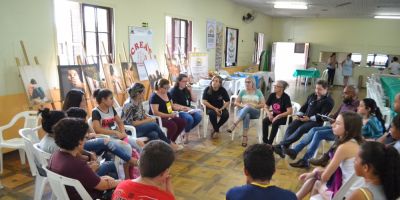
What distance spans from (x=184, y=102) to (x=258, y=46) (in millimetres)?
8214

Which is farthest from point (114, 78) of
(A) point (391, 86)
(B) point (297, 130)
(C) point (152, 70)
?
(A) point (391, 86)

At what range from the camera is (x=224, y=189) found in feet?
10.1

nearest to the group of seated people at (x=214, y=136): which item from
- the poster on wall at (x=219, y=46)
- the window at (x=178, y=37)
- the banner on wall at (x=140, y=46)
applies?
the banner on wall at (x=140, y=46)

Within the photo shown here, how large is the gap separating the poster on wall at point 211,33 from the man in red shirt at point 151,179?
6589 mm

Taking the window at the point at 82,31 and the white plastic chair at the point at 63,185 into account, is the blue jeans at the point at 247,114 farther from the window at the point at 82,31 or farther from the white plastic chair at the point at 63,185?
the white plastic chair at the point at 63,185

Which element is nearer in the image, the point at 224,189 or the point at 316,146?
the point at 224,189

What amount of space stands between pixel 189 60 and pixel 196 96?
1460 millimetres

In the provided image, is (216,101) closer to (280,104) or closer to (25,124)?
(280,104)

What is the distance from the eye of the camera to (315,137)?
11.7 feet

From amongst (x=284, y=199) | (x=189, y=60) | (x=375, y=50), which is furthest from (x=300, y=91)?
(x=284, y=199)

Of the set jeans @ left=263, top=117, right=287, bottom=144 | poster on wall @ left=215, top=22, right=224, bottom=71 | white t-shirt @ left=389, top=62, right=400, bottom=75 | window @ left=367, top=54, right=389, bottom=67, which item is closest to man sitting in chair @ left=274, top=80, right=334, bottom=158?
jeans @ left=263, top=117, right=287, bottom=144

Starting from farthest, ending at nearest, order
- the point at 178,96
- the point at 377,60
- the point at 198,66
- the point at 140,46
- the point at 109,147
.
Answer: the point at 377,60 < the point at 198,66 < the point at 140,46 < the point at 178,96 < the point at 109,147

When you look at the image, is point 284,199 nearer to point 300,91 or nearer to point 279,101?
point 279,101

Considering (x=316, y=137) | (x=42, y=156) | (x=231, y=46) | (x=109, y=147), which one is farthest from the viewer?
(x=231, y=46)
